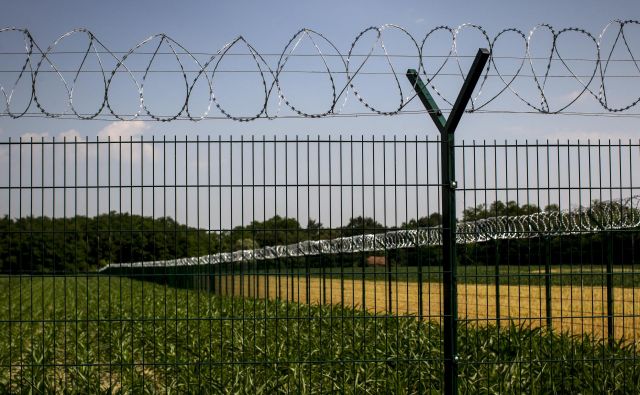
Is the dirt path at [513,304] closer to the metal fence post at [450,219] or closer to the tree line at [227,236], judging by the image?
the metal fence post at [450,219]

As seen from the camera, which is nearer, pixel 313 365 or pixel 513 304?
pixel 313 365

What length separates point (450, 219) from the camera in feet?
21.3

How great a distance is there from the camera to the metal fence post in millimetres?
6477

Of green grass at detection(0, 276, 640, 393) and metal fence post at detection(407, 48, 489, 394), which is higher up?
metal fence post at detection(407, 48, 489, 394)

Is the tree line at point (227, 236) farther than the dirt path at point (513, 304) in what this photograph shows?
No

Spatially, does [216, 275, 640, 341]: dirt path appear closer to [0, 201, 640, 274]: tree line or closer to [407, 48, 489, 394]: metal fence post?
[407, 48, 489, 394]: metal fence post

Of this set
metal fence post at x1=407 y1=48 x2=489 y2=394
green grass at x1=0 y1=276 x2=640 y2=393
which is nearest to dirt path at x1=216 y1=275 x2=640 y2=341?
metal fence post at x1=407 y1=48 x2=489 y2=394

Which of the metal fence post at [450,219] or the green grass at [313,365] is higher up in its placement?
the metal fence post at [450,219]

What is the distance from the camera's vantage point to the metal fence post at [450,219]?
648 cm

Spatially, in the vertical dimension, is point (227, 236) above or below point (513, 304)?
above

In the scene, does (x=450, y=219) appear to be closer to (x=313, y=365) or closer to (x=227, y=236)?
(x=313, y=365)

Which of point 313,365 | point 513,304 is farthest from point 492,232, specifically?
point 513,304

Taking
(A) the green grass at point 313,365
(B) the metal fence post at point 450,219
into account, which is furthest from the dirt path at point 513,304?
(A) the green grass at point 313,365

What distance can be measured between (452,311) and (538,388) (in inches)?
78.0
